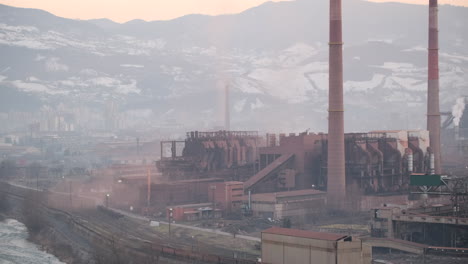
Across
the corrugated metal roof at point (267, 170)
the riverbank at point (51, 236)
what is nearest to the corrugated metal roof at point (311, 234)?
the riverbank at point (51, 236)

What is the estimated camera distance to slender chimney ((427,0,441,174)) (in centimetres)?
5994

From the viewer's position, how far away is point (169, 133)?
14350 centimetres

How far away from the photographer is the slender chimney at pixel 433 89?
197 feet

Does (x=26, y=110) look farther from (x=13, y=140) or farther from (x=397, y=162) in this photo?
(x=397, y=162)

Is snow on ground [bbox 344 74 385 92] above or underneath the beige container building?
above

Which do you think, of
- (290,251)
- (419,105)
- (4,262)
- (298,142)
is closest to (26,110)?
(419,105)

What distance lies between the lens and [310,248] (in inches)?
1029

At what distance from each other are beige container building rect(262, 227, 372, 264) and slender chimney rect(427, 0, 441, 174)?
114 feet

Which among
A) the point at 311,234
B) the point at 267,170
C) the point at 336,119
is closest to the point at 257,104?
the point at 267,170

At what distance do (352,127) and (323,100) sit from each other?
24.6m

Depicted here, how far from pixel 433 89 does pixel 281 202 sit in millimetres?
18945

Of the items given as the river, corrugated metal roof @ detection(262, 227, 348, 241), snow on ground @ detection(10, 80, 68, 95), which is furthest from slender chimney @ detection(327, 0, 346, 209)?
snow on ground @ detection(10, 80, 68, 95)

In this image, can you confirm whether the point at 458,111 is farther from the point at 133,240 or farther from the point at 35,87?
the point at 35,87

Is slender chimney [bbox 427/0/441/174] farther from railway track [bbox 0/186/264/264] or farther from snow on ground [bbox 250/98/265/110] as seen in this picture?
snow on ground [bbox 250/98/265/110]
